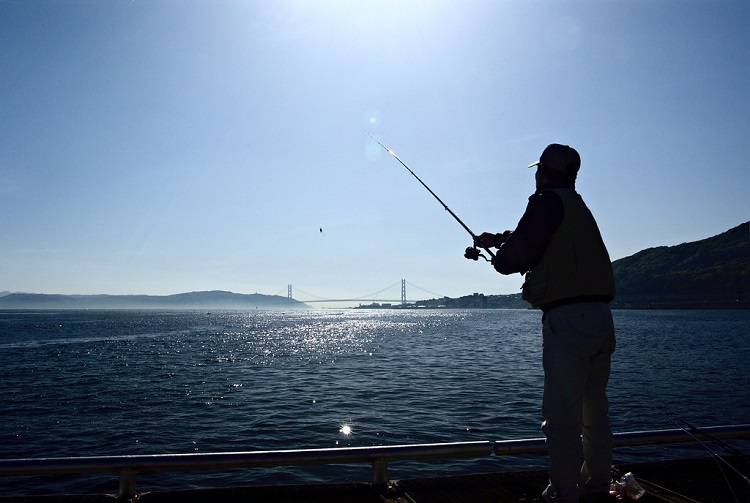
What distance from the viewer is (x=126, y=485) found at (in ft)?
11.9

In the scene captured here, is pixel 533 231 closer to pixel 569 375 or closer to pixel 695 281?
pixel 569 375

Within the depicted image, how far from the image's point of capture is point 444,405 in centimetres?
1670

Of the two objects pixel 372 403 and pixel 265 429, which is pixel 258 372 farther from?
pixel 265 429

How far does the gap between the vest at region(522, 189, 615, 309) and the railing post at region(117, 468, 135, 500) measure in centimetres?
299

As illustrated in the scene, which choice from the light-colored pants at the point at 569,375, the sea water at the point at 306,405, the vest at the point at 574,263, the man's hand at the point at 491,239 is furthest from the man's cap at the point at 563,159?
the sea water at the point at 306,405

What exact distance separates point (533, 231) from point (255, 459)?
7.75 ft

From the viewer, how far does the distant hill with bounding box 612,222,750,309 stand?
486 ft

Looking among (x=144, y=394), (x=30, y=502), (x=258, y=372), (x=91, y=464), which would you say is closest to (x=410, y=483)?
(x=91, y=464)

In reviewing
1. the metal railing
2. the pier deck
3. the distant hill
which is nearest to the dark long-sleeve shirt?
the metal railing

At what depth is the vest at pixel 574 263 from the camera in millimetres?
3289

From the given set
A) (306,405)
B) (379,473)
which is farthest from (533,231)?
(306,405)

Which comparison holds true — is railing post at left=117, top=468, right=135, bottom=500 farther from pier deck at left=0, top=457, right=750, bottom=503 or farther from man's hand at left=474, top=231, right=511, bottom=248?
man's hand at left=474, top=231, right=511, bottom=248

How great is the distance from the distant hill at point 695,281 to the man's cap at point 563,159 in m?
157

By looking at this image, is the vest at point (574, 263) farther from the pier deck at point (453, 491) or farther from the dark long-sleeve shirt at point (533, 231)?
the pier deck at point (453, 491)
